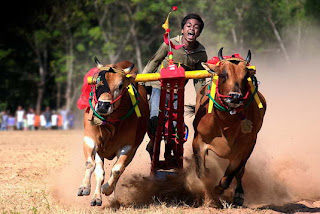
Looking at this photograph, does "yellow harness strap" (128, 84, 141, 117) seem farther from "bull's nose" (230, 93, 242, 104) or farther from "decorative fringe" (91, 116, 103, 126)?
"bull's nose" (230, 93, 242, 104)

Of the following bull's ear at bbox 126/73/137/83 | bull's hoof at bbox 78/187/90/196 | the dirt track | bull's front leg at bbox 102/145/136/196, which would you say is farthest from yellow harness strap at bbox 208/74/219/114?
bull's hoof at bbox 78/187/90/196

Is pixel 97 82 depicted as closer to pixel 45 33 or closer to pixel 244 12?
pixel 244 12

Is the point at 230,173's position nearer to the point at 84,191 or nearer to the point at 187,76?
the point at 187,76

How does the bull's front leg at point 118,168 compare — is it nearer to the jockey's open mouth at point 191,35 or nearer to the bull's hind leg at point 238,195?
Answer: the bull's hind leg at point 238,195

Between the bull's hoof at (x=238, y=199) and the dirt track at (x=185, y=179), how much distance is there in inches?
8.1

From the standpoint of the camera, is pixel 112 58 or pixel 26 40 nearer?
pixel 112 58

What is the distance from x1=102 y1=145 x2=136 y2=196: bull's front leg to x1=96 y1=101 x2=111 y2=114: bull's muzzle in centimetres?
87

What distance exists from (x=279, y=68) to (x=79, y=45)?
20.8 metres

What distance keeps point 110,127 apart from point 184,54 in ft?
6.08

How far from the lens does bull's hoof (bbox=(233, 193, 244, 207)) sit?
8811mm

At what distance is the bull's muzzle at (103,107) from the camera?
24.8 ft

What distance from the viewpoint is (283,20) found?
1262 inches

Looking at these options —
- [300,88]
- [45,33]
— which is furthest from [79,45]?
[300,88]

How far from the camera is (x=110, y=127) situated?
816 cm
